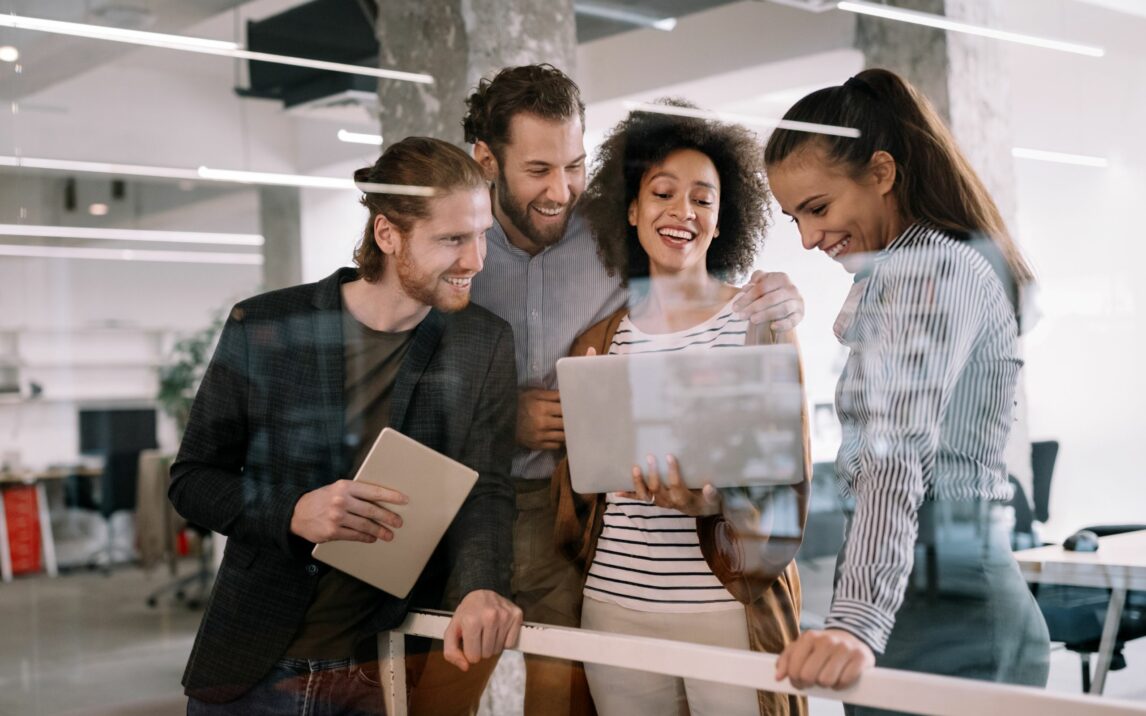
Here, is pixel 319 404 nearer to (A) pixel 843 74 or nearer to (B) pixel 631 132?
(B) pixel 631 132

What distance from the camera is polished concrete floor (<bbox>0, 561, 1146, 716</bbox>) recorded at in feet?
9.35

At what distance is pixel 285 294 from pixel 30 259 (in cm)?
104

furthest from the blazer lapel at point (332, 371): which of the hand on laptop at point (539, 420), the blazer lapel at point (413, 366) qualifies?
the hand on laptop at point (539, 420)

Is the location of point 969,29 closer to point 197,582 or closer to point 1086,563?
point 1086,563

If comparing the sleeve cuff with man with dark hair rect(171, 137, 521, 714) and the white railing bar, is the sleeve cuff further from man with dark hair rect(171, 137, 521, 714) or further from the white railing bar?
man with dark hair rect(171, 137, 521, 714)

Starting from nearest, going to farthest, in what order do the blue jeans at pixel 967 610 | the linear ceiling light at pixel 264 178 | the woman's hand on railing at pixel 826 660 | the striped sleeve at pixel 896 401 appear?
the woman's hand on railing at pixel 826 660
the striped sleeve at pixel 896 401
the blue jeans at pixel 967 610
the linear ceiling light at pixel 264 178

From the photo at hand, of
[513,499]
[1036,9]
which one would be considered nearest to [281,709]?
[513,499]

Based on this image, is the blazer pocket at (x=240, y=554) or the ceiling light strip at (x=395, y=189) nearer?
the blazer pocket at (x=240, y=554)

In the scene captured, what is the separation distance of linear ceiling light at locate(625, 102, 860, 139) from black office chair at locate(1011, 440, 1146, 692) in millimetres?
623

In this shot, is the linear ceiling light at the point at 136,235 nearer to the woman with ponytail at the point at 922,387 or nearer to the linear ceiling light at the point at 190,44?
the linear ceiling light at the point at 190,44

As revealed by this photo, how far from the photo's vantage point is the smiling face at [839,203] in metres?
1.79

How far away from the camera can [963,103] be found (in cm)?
190

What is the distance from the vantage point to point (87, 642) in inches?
122

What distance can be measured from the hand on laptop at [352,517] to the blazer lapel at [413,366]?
0.55 ft
